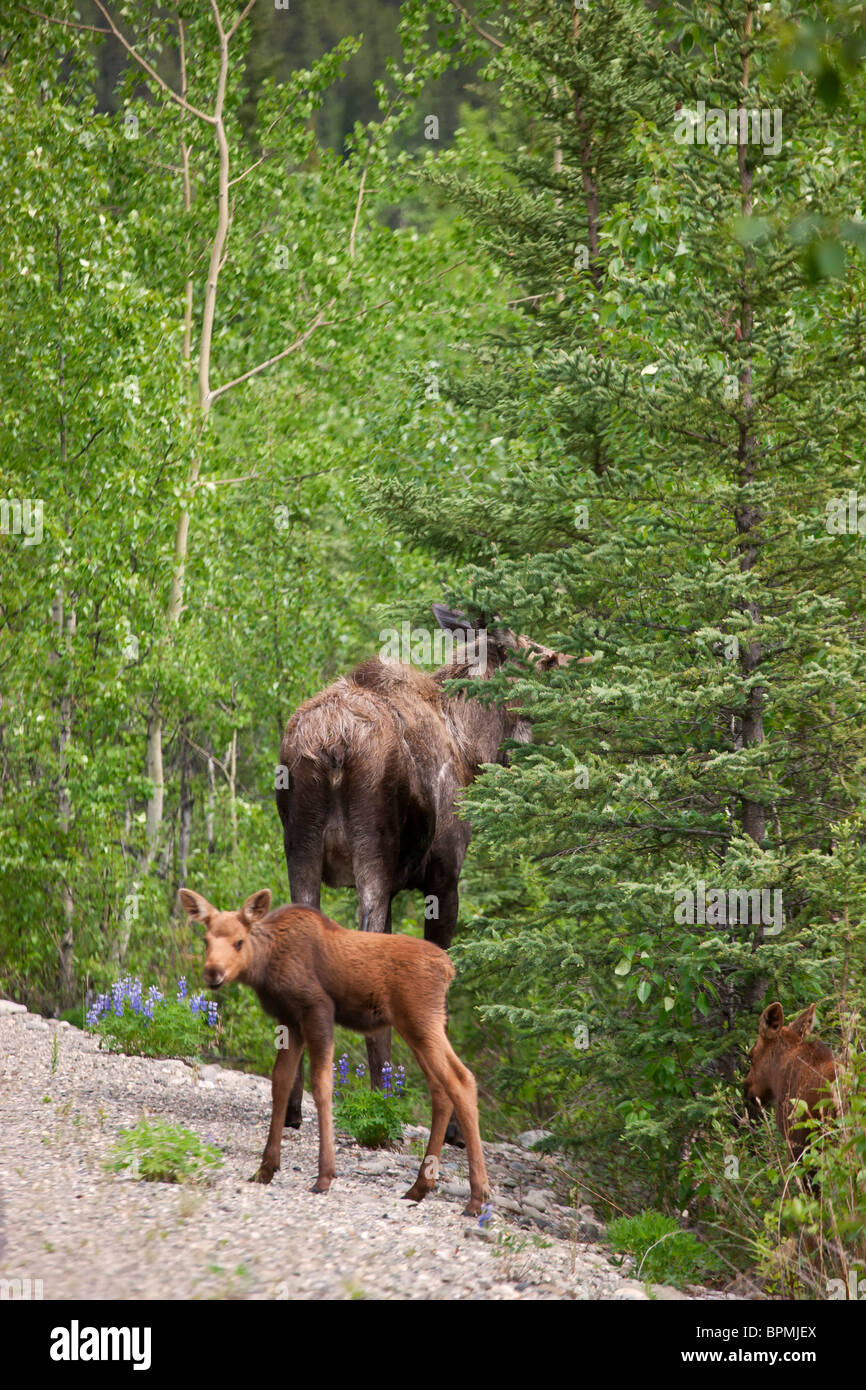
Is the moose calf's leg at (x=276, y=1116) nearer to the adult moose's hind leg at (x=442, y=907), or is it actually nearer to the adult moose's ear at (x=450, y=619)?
the adult moose's hind leg at (x=442, y=907)

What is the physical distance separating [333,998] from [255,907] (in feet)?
1.83

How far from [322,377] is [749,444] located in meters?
12.3

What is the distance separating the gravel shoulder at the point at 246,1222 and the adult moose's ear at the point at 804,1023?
47.5 inches

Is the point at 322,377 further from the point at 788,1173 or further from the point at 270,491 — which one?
the point at 788,1173

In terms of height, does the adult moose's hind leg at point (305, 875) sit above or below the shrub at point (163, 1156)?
above

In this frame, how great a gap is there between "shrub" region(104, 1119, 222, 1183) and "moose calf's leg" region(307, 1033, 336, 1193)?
0.51m

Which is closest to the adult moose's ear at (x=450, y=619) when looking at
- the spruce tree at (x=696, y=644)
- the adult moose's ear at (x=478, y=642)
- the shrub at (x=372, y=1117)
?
the adult moose's ear at (x=478, y=642)

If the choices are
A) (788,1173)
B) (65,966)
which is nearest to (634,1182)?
(788,1173)

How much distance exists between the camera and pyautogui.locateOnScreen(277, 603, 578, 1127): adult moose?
7.48 meters

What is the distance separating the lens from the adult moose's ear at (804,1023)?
5867 mm

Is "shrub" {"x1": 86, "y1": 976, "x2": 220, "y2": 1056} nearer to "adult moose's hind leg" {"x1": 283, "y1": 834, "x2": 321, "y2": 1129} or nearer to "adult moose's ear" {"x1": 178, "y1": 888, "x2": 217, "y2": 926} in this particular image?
"adult moose's hind leg" {"x1": 283, "y1": 834, "x2": 321, "y2": 1129}

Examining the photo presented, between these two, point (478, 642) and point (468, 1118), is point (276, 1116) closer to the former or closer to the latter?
point (468, 1118)

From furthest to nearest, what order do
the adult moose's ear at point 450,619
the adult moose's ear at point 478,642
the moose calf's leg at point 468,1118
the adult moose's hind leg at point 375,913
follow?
the adult moose's ear at point 450,619
the adult moose's ear at point 478,642
the adult moose's hind leg at point 375,913
the moose calf's leg at point 468,1118

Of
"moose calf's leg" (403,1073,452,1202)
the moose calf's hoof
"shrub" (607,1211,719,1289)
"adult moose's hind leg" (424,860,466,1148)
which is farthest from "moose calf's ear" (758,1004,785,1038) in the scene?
"adult moose's hind leg" (424,860,466,1148)
